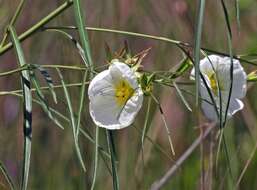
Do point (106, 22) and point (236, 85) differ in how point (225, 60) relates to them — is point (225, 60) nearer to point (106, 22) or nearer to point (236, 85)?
point (236, 85)

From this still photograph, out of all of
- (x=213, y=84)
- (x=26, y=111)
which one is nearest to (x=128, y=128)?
(x=213, y=84)

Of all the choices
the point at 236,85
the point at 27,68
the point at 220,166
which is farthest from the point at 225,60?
the point at 220,166

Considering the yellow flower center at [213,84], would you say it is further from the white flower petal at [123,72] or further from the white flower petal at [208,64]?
the white flower petal at [123,72]

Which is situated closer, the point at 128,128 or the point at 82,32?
the point at 82,32

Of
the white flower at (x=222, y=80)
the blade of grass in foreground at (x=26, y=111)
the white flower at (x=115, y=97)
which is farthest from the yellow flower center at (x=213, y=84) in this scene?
the blade of grass in foreground at (x=26, y=111)

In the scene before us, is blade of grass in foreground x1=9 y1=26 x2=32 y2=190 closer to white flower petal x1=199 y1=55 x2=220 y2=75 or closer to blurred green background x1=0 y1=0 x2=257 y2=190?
white flower petal x1=199 y1=55 x2=220 y2=75

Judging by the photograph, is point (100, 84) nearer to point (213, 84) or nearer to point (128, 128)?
point (213, 84)

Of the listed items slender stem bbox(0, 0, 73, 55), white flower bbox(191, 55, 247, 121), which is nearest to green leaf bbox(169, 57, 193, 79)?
white flower bbox(191, 55, 247, 121)
